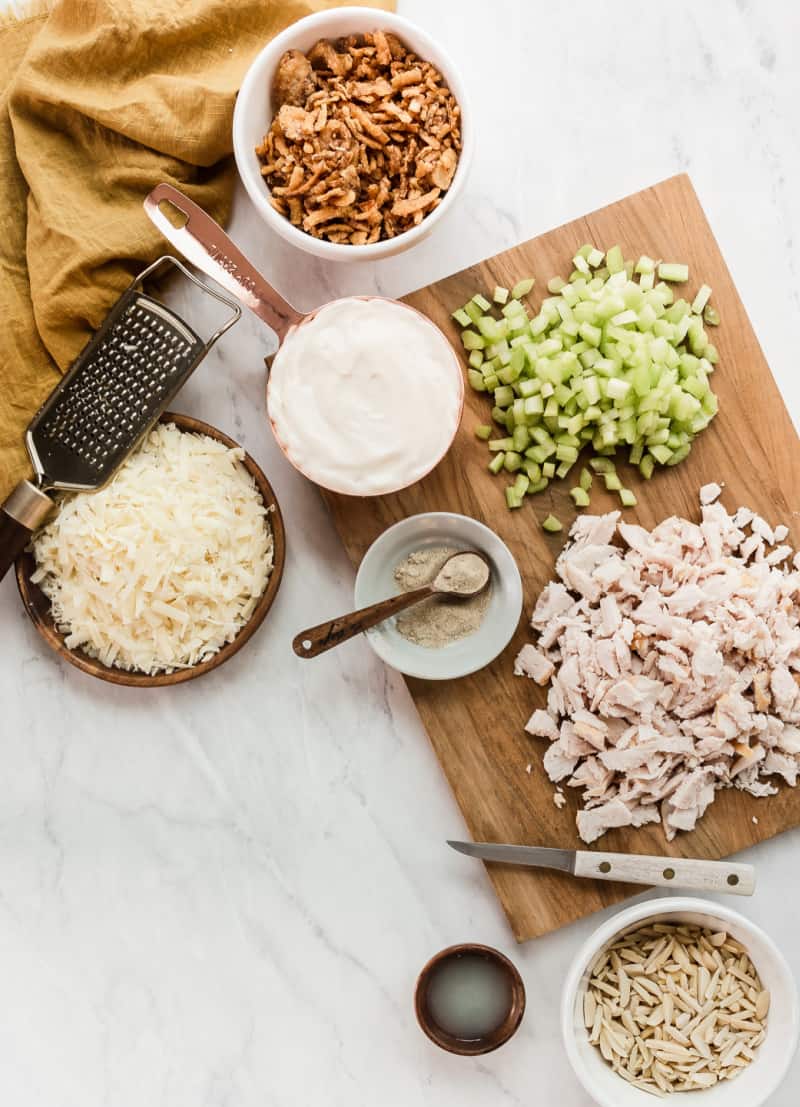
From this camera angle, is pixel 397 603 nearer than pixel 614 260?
Yes

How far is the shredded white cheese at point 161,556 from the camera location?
6.20ft

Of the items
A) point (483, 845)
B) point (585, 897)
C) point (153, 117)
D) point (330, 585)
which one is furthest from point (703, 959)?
point (153, 117)

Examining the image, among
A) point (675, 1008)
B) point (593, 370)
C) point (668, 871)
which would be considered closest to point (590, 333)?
point (593, 370)

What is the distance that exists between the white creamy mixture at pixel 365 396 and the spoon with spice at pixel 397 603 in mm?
208

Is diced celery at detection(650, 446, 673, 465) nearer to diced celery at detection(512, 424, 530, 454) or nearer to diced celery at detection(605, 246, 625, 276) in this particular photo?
diced celery at detection(512, 424, 530, 454)

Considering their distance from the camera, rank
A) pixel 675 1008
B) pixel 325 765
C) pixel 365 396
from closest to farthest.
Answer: pixel 365 396 < pixel 675 1008 < pixel 325 765

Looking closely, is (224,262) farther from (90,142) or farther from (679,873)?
(679,873)

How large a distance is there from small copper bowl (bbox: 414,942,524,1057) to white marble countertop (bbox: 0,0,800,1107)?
0.44 ft

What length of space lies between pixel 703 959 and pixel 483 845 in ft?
1.66

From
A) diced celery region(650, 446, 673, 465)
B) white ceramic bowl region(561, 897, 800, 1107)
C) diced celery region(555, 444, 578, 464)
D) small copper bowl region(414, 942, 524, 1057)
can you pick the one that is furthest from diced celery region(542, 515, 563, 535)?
small copper bowl region(414, 942, 524, 1057)

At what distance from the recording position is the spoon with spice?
1.87 meters

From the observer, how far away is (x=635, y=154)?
83.6 inches

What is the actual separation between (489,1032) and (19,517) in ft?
4.62

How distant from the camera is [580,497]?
198 centimetres
